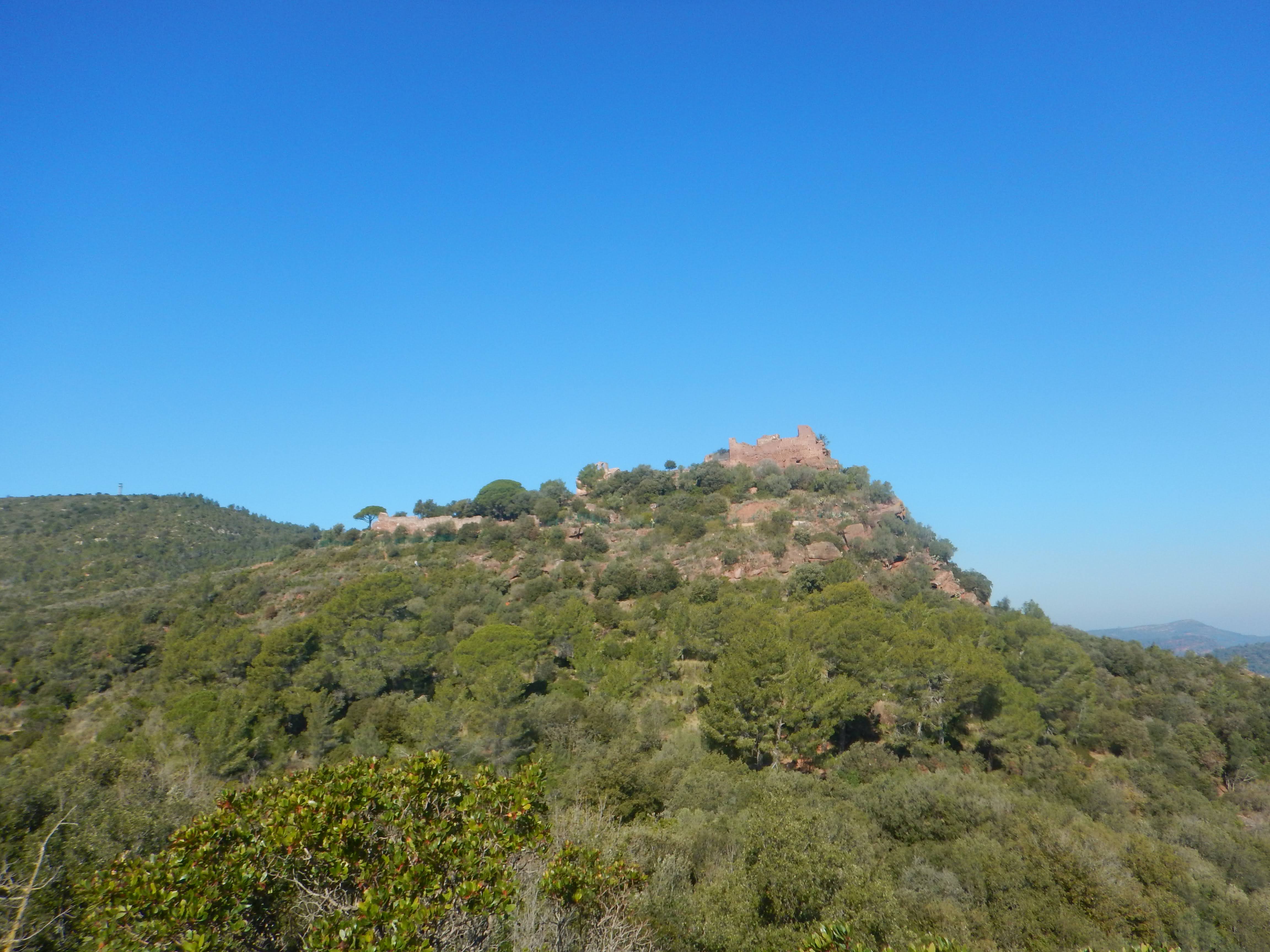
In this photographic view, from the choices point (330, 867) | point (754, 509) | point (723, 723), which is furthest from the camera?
point (754, 509)

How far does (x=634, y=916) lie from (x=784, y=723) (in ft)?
47.1

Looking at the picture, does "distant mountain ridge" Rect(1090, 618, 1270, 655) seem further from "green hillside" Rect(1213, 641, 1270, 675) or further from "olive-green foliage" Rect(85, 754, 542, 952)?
"olive-green foliage" Rect(85, 754, 542, 952)

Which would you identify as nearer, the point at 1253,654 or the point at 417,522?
the point at 417,522

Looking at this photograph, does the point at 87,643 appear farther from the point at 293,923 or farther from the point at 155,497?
Result: the point at 155,497

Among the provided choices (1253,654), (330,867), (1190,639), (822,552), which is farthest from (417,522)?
(1190,639)

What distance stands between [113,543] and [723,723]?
221 ft

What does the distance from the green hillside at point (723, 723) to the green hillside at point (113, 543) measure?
280cm

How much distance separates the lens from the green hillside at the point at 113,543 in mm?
51219

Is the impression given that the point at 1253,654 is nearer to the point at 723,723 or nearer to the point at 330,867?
the point at 723,723

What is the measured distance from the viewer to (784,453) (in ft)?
214

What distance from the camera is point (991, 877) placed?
1161cm

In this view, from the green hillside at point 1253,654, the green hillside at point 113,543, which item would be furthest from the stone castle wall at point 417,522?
the green hillside at point 1253,654

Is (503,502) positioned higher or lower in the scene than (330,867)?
higher

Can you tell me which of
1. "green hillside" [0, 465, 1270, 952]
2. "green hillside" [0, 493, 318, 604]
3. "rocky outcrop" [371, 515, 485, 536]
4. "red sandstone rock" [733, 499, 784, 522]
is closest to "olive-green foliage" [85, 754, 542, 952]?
"green hillside" [0, 465, 1270, 952]
